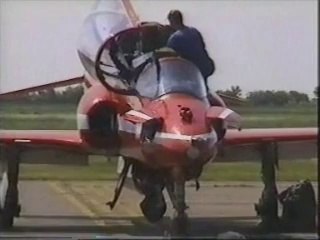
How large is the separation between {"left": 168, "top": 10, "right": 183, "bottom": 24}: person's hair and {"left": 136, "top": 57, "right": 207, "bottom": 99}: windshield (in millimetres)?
309

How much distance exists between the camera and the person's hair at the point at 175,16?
537 centimetres

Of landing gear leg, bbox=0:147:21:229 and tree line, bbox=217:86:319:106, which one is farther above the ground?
tree line, bbox=217:86:319:106

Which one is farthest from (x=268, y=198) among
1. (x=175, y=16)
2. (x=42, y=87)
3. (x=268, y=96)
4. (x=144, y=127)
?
(x=42, y=87)

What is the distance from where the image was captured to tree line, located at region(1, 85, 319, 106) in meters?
5.38

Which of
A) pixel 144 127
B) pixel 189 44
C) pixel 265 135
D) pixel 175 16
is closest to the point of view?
pixel 175 16

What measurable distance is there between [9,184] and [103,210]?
0.44 meters

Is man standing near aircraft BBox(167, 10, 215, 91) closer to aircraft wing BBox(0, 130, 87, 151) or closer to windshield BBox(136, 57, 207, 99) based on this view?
windshield BBox(136, 57, 207, 99)

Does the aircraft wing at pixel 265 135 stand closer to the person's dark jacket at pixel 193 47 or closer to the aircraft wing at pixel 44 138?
the person's dark jacket at pixel 193 47

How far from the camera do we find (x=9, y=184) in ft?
18.8

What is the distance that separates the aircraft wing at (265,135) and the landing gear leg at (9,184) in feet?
3.13

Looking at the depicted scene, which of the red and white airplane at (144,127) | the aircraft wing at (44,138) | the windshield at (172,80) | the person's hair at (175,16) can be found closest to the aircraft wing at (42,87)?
the red and white airplane at (144,127)

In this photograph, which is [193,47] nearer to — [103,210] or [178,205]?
[178,205]

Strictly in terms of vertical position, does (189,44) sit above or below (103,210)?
above

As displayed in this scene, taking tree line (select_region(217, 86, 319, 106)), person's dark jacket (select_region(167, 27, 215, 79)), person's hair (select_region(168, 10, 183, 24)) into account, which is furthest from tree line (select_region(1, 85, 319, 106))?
person's hair (select_region(168, 10, 183, 24))
